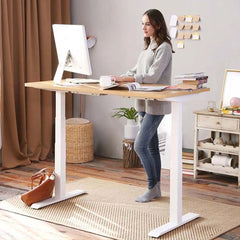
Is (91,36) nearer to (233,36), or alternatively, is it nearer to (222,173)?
(233,36)

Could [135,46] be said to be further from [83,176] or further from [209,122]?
[83,176]

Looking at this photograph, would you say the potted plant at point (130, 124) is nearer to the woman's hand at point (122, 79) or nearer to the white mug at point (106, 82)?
the woman's hand at point (122, 79)

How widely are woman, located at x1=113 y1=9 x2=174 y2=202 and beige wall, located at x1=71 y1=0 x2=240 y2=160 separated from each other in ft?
3.61

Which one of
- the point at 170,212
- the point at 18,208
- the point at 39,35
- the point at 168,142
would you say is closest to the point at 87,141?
the point at 168,142

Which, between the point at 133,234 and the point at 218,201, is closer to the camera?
the point at 133,234

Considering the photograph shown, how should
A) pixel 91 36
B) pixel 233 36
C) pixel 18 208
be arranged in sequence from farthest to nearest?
pixel 91 36
pixel 233 36
pixel 18 208

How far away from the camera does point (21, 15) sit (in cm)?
504

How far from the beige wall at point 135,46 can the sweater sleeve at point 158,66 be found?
121 centimetres

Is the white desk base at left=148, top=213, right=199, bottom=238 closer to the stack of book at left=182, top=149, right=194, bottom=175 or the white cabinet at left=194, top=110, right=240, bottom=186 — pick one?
the white cabinet at left=194, top=110, right=240, bottom=186

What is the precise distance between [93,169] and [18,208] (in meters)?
1.32

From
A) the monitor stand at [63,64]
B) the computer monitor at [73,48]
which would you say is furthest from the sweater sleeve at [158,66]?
the monitor stand at [63,64]

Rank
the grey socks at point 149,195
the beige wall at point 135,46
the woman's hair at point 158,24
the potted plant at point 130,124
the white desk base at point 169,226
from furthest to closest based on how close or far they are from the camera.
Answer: the potted plant at point 130,124, the beige wall at point 135,46, the grey socks at point 149,195, the woman's hair at point 158,24, the white desk base at point 169,226

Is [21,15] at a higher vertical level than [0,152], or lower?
higher

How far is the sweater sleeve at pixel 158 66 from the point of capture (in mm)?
3598
